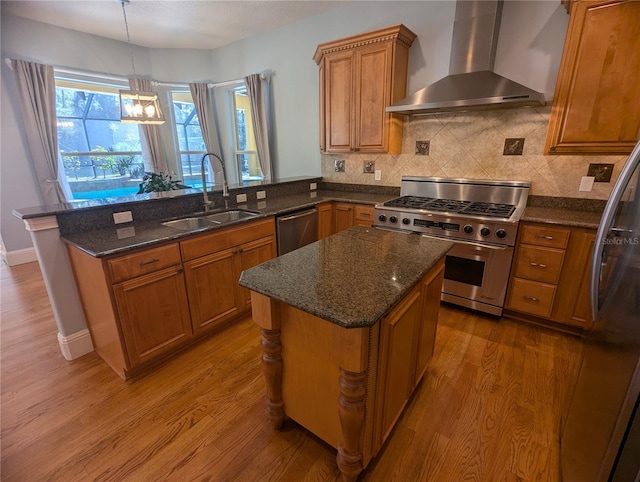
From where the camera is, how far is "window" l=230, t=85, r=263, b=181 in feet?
16.1

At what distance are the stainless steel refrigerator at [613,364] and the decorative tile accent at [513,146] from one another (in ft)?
5.66

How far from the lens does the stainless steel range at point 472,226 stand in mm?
2398

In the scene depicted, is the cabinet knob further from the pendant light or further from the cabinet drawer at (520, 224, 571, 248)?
the pendant light

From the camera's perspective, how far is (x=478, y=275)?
255 centimetres

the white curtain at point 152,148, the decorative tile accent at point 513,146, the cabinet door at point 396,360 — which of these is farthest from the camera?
the white curtain at point 152,148

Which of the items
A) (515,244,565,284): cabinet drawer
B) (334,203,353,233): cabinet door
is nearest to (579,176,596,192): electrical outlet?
(515,244,565,284): cabinet drawer

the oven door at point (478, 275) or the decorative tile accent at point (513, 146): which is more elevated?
the decorative tile accent at point (513, 146)

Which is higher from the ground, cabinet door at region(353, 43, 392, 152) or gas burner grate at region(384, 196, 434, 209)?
cabinet door at region(353, 43, 392, 152)

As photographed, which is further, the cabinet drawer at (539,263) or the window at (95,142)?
the window at (95,142)

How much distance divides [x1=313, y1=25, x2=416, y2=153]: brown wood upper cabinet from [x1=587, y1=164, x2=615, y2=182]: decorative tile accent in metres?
1.62

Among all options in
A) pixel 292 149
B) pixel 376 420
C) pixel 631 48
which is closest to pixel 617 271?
pixel 376 420

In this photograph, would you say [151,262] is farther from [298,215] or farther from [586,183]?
[586,183]

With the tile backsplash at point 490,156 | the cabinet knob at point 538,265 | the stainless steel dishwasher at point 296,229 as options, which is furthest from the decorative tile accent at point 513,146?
the stainless steel dishwasher at point 296,229

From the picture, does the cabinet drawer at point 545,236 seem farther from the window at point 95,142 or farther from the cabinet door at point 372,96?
the window at point 95,142
